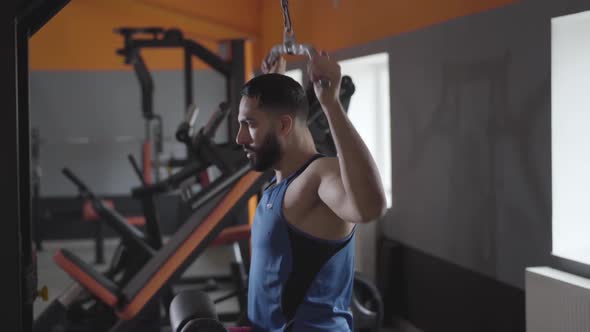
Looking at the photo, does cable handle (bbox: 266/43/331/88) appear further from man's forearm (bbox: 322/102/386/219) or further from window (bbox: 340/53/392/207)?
window (bbox: 340/53/392/207)

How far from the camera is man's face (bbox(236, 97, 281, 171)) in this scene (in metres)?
1.57

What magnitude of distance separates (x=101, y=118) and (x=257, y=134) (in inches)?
240

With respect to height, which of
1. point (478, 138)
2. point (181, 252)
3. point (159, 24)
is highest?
point (159, 24)

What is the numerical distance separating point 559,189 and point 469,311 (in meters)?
0.86

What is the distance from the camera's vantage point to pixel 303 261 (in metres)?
1.50

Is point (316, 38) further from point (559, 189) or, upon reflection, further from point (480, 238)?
point (559, 189)

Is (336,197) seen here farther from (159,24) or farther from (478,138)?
(159,24)

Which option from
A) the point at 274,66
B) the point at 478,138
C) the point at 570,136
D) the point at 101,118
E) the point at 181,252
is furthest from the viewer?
the point at 101,118

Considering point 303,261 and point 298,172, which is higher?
point 298,172

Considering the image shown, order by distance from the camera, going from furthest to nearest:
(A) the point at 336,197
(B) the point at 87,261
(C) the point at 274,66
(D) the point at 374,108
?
(B) the point at 87,261
(D) the point at 374,108
(C) the point at 274,66
(A) the point at 336,197

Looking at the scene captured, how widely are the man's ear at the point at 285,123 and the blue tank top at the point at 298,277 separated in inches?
5.3

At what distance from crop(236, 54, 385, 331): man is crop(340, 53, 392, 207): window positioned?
124 inches

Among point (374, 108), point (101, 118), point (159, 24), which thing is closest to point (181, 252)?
point (374, 108)

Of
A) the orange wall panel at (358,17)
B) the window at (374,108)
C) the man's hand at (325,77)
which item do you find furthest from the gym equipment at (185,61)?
the man's hand at (325,77)
